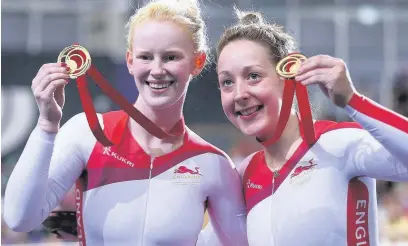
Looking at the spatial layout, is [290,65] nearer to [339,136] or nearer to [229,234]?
[339,136]

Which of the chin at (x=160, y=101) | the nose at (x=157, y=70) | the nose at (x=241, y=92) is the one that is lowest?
the chin at (x=160, y=101)

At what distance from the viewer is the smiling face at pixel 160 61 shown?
2.33m

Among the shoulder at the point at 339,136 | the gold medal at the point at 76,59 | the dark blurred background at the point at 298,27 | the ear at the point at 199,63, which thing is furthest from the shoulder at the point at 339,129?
the dark blurred background at the point at 298,27

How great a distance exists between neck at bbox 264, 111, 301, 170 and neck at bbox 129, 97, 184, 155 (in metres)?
0.31

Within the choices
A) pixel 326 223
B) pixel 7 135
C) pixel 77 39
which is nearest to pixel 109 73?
pixel 7 135

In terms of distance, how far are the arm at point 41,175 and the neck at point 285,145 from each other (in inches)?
23.6

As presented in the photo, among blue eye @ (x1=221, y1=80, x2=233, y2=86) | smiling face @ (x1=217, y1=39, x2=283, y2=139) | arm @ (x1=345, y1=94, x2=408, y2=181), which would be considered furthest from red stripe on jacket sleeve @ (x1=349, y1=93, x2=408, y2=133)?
blue eye @ (x1=221, y1=80, x2=233, y2=86)

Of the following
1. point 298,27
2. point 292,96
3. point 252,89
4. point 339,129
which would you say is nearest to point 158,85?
point 252,89

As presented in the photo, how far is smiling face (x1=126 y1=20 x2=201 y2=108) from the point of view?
2.33 meters

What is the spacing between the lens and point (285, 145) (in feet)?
7.87

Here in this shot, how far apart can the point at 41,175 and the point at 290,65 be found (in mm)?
774

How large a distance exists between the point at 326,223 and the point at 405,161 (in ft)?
1.06

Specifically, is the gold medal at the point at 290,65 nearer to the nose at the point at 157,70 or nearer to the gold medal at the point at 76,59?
the nose at the point at 157,70

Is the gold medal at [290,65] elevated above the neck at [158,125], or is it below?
above
